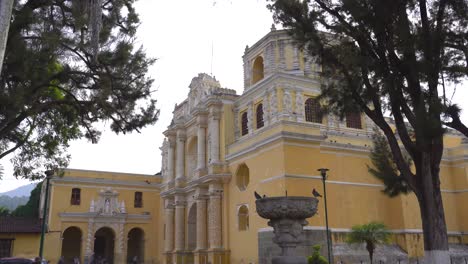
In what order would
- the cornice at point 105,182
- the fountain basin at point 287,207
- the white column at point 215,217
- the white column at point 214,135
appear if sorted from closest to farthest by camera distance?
1. the fountain basin at point 287,207
2. the white column at point 215,217
3. the white column at point 214,135
4. the cornice at point 105,182

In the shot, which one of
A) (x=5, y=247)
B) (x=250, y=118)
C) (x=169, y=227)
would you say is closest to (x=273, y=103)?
(x=250, y=118)

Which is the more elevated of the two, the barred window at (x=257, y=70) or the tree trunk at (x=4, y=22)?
the barred window at (x=257, y=70)

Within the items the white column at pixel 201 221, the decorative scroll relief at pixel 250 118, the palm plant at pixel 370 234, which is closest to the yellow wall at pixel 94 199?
the white column at pixel 201 221

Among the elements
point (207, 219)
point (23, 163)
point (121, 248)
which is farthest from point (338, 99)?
point (121, 248)

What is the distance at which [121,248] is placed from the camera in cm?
3356

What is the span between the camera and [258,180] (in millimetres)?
22484

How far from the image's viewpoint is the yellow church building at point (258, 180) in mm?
21484

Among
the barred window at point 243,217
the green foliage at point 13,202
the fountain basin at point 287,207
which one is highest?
the green foliage at point 13,202

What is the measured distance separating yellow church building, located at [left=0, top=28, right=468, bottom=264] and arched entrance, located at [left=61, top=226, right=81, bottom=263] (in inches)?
69.1

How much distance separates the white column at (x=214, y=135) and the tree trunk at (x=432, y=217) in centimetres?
1684

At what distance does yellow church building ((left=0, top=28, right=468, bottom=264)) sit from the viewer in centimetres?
2148

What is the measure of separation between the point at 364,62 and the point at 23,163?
868cm

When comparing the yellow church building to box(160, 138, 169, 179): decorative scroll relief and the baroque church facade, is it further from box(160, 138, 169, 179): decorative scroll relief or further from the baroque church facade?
box(160, 138, 169, 179): decorative scroll relief

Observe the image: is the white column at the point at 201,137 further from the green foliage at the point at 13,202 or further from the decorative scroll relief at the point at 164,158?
the green foliage at the point at 13,202
